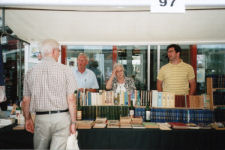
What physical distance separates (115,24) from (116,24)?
20mm

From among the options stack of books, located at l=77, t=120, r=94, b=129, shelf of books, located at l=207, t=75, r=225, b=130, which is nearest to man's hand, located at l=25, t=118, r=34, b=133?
stack of books, located at l=77, t=120, r=94, b=129

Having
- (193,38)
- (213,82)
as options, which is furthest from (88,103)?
(193,38)

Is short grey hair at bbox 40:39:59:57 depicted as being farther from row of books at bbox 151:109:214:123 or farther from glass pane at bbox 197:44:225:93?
glass pane at bbox 197:44:225:93


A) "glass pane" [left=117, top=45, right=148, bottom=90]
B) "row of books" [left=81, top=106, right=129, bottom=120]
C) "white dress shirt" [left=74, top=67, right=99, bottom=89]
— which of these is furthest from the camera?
"glass pane" [left=117, top=45, right=148, bottom=90]

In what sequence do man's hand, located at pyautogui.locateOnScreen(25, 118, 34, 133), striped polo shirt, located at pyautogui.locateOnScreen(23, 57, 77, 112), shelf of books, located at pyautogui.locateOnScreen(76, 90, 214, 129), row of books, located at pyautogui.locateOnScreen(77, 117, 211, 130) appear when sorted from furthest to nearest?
shelf of books, located at pyautogui.locateOnScreen(76, 90, 214, 129) < row of books, located at pyautogui.locateOnScreen(77, 117, 211, 130) < man's hand, located at pyautogui.locateOnScreen(25, 118, 34, 133) < striped polo shirt, located at pyautogui.locateOnScreen(23, 57, 77, 112)

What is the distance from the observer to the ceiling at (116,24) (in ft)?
10.5

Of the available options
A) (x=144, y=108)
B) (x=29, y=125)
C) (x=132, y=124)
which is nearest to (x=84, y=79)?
(x=144, y=108)

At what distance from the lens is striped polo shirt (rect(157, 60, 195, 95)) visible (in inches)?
144

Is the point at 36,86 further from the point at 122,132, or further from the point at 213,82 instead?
the point at 213,82

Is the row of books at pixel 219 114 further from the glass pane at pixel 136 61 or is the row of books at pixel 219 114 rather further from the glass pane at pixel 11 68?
the glass pane at pixel 11 68

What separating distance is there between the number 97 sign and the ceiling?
85 centimetres

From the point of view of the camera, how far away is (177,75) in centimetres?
370

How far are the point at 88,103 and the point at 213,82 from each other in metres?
2.15

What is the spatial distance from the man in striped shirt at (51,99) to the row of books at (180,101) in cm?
172
